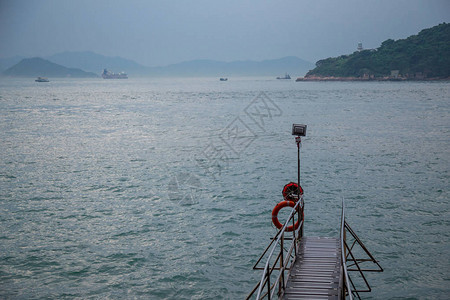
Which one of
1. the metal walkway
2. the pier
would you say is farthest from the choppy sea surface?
the metal walkway

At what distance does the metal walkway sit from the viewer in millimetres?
10305

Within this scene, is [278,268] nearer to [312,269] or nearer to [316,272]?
[312,269]

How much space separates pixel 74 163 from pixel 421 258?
88.1 feet

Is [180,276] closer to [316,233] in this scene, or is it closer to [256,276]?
[256,276]

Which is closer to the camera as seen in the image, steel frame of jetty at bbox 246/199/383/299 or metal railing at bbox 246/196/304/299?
metal railing at bbox 246/196/304/299

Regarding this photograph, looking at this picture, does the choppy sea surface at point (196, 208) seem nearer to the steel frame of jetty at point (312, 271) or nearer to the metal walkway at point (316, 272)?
the steel frame of jetty at point (312, 271)

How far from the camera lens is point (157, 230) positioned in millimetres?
19297

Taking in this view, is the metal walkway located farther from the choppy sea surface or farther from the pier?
the choppy sea surface

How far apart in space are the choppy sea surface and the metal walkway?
2098 mm

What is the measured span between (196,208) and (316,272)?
11.9m

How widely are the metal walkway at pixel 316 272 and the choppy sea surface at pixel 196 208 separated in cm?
210

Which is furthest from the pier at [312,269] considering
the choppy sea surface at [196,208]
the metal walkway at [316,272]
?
the choppy sea surface at [196,208]

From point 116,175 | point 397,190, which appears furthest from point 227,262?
point 116,175

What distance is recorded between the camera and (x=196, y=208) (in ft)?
74.9
